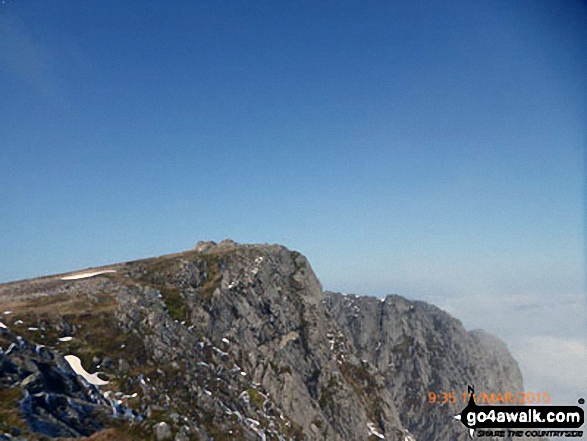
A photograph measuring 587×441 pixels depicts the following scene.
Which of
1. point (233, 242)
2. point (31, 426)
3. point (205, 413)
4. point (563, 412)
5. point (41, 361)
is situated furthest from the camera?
point (233, 242)

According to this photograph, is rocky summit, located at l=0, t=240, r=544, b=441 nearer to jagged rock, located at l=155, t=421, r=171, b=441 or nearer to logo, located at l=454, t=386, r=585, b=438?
jagged rock, located at l=155, t=421, r=171, b=441

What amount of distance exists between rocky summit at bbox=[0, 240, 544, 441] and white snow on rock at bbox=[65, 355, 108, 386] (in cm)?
18

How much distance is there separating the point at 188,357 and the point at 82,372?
67.9 ft

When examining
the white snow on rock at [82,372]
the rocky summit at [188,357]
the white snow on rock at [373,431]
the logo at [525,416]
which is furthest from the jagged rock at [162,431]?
the white snow on rock at [373,431]

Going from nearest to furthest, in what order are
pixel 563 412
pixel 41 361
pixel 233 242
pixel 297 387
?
pixel 563 412 → pixel 41 361 → pixel 297 387 → pixel 233 242

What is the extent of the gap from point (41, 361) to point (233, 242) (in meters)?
81.6

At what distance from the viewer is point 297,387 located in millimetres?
89250

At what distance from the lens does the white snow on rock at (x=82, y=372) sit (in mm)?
54284

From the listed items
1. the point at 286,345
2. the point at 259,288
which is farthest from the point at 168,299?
the point at 286,345

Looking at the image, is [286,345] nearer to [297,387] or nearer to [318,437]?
[297,387]

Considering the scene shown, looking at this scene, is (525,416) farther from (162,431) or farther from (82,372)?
(82,372)

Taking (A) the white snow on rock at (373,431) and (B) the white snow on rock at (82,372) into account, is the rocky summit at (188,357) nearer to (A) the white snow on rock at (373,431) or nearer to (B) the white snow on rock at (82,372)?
(B) the white snow on rock at (82,372)

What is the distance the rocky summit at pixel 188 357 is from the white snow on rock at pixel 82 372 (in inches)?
7.2

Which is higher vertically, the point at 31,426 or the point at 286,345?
the point at 31,426
